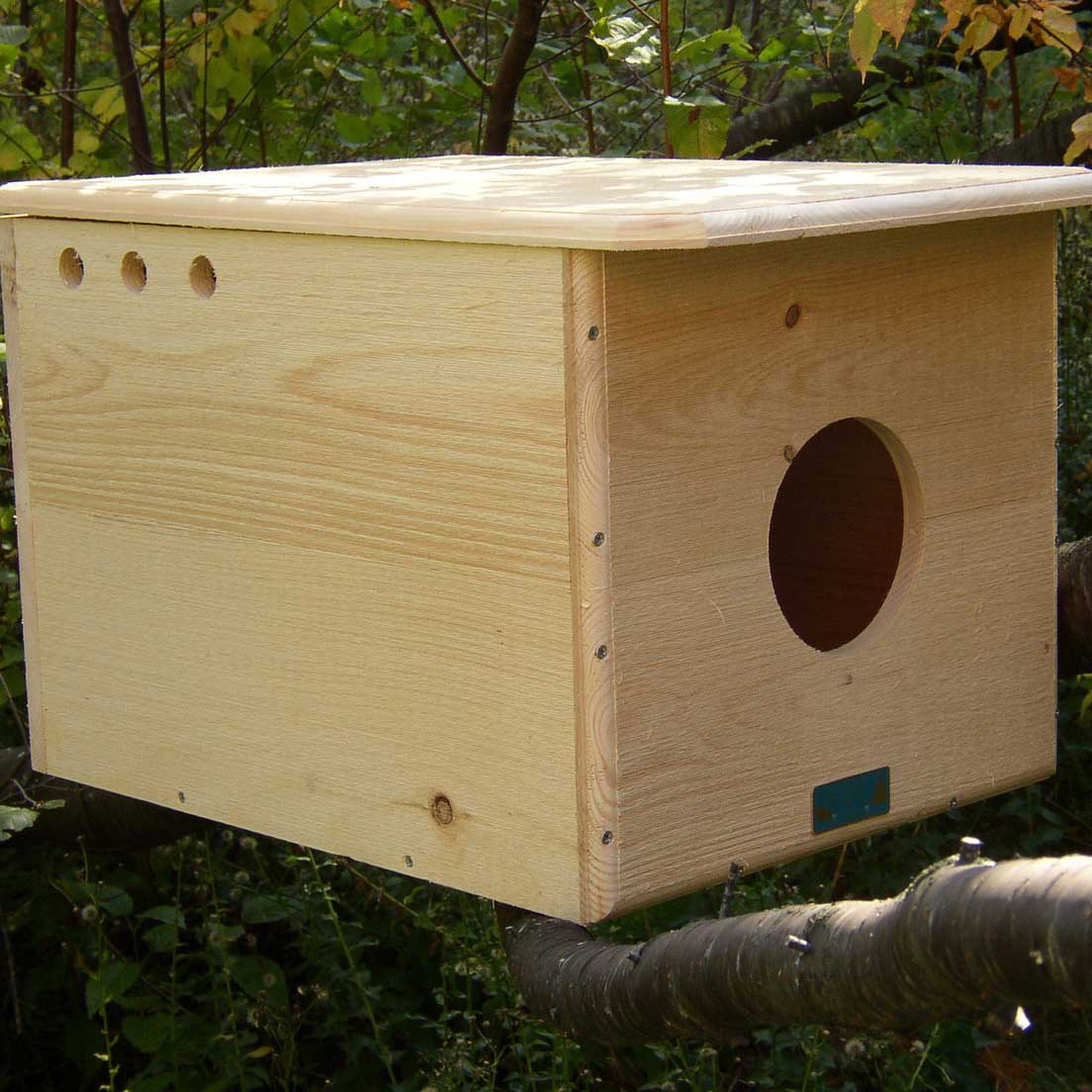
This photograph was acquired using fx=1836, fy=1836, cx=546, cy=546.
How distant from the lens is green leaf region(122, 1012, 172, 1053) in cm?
303

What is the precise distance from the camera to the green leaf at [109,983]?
111 inches

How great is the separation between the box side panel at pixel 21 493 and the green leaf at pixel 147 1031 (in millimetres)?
793

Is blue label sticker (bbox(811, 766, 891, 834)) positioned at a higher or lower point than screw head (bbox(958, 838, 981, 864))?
lower

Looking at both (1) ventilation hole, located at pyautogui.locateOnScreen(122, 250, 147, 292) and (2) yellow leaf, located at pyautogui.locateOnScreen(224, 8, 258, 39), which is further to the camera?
(2) yellow leaf, located at pyautogui.locateOnScreen(224, 8, 258, 39)

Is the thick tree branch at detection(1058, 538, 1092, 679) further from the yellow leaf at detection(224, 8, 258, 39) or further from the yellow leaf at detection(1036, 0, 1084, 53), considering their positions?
the yellow leaf at detection(224, 8, 258, 39)

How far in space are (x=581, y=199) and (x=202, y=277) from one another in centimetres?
54

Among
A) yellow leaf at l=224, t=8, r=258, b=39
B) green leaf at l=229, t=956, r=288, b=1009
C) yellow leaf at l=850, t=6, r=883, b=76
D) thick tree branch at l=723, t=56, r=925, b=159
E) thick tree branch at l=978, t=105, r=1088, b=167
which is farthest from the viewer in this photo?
thick tree branch at l=723, t=56, r=925, b=159

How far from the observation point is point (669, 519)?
178 cm

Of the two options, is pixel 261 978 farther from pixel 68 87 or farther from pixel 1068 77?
pixel 1068 77

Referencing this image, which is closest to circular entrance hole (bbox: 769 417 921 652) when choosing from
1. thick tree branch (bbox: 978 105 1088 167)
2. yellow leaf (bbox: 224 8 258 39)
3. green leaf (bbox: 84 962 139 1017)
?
green leaf (bbox: 84 962 139 1017)

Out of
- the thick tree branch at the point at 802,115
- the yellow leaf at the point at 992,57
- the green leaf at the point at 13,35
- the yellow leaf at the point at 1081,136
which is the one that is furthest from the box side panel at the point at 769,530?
the thick tree branch at the point at 802,115

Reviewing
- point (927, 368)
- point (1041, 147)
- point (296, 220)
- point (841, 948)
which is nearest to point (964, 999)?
point (841, 948)

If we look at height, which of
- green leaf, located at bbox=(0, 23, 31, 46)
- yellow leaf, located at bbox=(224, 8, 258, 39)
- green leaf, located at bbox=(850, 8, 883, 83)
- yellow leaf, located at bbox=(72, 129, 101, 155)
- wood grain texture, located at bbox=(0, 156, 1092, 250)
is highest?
yellow leaf, located at bbox=(224, 8, 258, 39)

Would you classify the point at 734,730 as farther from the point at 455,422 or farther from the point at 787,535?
the point at 787,535
